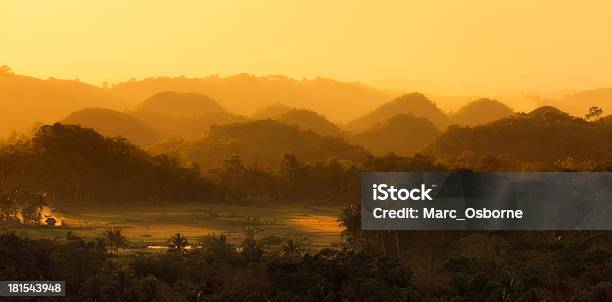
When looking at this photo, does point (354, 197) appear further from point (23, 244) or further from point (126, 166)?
point (23, 244)

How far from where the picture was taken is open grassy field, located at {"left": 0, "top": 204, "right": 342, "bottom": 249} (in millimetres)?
80125

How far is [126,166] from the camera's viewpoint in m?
127

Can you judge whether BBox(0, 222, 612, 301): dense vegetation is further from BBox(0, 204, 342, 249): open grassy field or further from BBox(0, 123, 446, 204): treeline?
BBox(0, 123, 446, 204): treeline

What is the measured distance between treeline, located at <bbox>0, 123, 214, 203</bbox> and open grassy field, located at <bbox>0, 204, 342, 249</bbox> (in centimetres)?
693

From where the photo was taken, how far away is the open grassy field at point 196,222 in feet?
263

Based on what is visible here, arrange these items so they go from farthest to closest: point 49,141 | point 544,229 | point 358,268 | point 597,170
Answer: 1. point 49,141
2. point 597,170
3. point 544,229
4. point 358,268

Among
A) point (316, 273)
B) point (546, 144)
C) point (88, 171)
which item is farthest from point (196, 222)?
point (546, 144)

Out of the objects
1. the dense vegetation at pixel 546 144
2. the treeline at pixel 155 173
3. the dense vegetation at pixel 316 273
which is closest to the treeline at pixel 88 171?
the treeline at pixel 155 173

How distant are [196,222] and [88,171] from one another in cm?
3226

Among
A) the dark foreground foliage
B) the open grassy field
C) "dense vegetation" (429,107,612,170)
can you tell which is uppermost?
"dense vegetation" (429,107,612,170)

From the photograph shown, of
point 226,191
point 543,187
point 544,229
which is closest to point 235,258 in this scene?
point 544,229

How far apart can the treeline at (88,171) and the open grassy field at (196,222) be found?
6931 millimetres

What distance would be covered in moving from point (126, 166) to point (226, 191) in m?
15.4

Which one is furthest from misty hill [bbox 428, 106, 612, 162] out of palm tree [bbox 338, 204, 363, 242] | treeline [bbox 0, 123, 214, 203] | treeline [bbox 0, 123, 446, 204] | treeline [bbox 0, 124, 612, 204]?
palm tree [bbox 338, 204, 363, 242]
